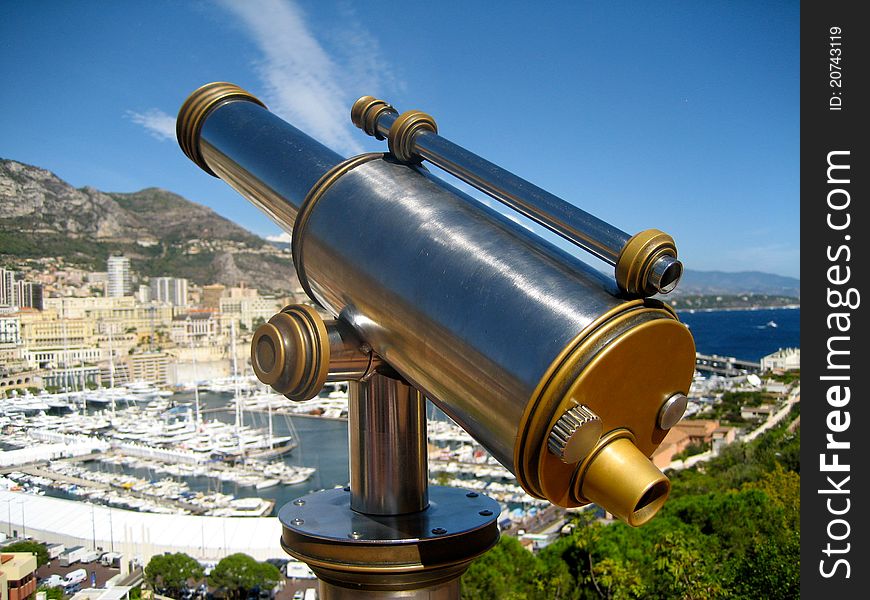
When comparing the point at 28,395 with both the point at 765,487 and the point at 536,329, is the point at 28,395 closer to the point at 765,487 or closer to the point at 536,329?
the point at 765,487

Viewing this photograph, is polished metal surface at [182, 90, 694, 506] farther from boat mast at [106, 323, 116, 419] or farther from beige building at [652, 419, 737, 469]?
boat mast at [106, 323, 116, 419]

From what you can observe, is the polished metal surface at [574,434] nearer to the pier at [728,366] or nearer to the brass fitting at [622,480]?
the brass fitting at [622,480]

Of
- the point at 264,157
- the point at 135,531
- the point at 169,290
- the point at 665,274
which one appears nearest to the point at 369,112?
the point at 264,157

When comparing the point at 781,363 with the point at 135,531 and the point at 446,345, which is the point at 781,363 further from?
the point at 446,345

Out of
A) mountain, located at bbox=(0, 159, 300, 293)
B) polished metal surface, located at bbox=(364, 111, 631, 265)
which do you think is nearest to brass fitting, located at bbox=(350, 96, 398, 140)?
polished metal surface, located at bbox=(364, 111, 631, 265)
